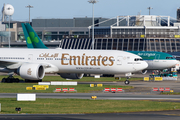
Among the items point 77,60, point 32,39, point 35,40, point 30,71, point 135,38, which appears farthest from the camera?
point 135,38

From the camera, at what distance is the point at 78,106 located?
98.8 ft

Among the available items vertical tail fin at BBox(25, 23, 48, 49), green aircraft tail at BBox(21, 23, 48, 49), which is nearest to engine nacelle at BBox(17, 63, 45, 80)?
vertical tail fin at BBox(25, 23, 48, 49)

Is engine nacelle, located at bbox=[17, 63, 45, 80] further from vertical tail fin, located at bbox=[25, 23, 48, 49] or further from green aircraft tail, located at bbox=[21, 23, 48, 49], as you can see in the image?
green aircraft tail, located at bbox=[21, 23, 48, 49]

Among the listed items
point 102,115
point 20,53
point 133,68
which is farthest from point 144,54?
point 102,115

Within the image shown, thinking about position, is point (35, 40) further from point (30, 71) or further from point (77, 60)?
point (30, 71)

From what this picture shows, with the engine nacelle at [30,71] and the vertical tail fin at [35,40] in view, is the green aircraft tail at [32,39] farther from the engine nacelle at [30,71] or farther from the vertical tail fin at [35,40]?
the engine nacelle at [30,71]

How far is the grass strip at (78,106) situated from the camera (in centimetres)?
2735

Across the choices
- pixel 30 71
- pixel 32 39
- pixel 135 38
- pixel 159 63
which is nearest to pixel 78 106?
pixel 30 71

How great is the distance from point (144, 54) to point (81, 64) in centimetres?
2663

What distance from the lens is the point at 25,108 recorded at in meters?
28.4

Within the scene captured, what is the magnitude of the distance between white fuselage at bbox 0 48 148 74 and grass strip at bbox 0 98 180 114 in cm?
2066

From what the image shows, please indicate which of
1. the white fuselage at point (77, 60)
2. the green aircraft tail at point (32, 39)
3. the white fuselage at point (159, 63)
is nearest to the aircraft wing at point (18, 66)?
the white fuselage at point (77, 60)

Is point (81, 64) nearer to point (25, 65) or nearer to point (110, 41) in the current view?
point (25, 65)

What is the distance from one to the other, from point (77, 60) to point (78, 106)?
81.1ft
